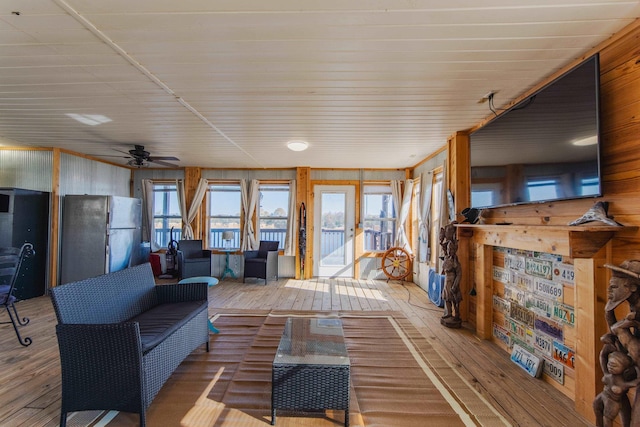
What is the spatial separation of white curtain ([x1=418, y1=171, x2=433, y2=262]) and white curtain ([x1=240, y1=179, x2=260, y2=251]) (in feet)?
11.8

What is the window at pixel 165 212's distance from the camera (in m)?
6.59

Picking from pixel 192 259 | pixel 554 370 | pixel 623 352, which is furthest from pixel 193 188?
pixel 623 352

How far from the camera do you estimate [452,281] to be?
11.2ft

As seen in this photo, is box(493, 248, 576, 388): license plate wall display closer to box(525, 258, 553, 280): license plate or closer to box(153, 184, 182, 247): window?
box(525, 258, 553, 280): license plate

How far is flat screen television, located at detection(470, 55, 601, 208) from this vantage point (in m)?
1.77

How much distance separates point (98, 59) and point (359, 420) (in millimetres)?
3196

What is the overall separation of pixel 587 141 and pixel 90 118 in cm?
483

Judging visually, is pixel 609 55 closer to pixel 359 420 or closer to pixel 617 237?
pixel 617 237

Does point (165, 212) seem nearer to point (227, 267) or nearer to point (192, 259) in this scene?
point (192, 259)

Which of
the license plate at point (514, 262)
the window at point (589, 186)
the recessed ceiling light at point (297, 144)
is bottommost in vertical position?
the license plate at point (514, 262)

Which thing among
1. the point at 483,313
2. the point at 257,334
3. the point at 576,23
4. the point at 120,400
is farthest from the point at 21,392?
the point at 576,23

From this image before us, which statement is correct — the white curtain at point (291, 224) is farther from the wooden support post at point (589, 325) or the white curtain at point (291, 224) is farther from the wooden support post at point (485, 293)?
the wooden support post at point (589, 325)

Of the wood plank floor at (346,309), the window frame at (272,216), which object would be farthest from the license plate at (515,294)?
the window frame at (272,216)

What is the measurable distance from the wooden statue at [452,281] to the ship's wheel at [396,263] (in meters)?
2.37
